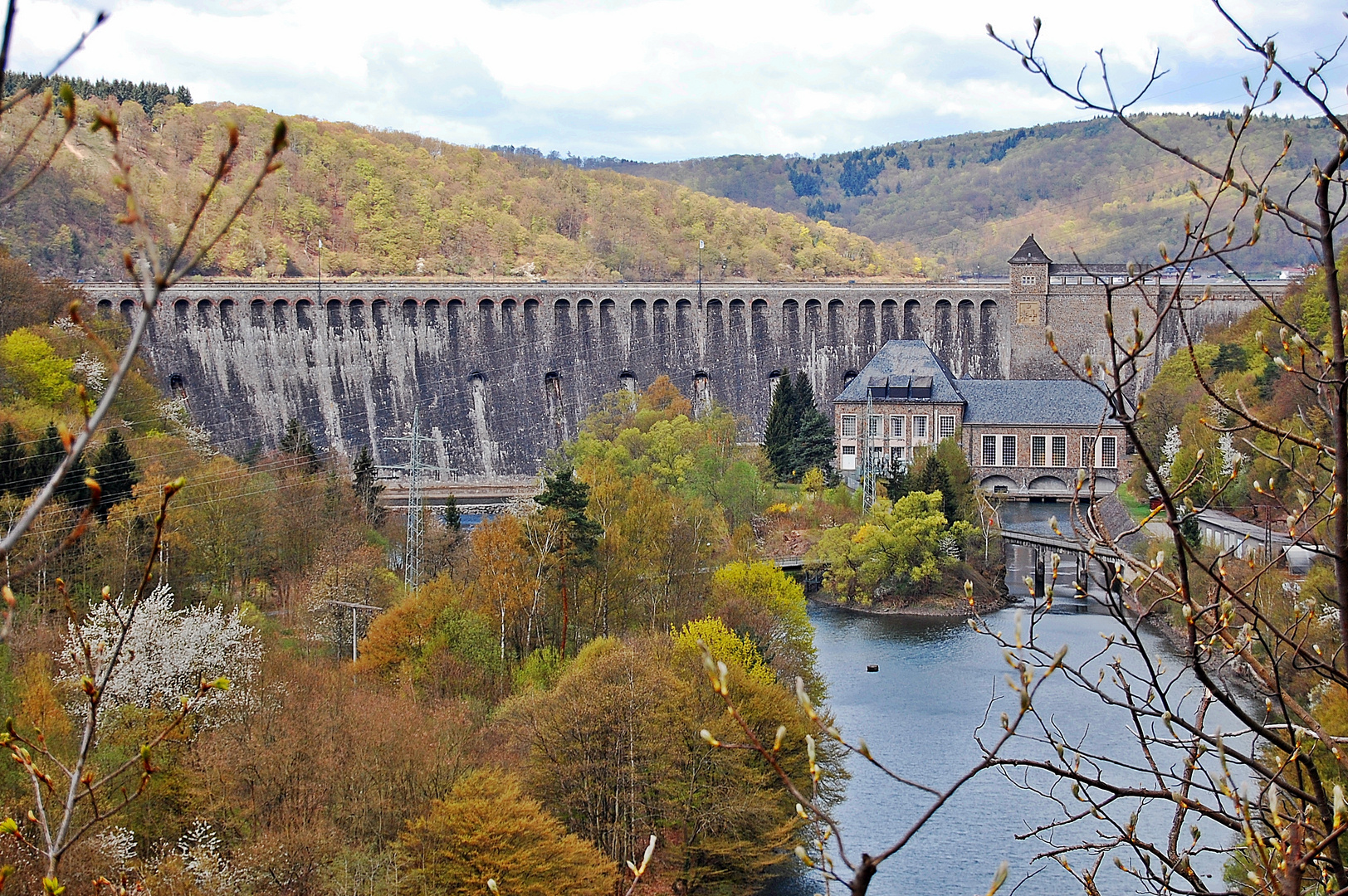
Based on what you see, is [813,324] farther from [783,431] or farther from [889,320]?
[783,431]

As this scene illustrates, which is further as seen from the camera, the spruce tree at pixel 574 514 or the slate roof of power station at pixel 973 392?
the slate roof of power station at pixel 973 392

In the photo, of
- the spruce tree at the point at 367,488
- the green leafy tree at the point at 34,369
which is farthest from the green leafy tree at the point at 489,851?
the green leafy tree at the point at 34,369

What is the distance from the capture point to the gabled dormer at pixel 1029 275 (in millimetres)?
53219

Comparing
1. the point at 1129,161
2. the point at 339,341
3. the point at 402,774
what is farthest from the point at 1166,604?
the point at 1129,161

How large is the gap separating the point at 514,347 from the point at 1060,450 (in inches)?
796

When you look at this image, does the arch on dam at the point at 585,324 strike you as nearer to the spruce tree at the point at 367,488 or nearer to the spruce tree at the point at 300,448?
the spruce tree at the point at 300,448

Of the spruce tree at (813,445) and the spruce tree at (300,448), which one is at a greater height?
the spruce tree at (300,448)

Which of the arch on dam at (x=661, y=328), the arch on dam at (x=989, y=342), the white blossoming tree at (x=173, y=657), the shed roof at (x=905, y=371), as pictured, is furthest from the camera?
the arch on dam at (x=661, y=328)

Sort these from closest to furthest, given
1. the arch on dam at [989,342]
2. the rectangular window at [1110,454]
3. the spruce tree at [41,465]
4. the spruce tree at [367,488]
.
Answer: the spruce tree at [41,465] < the spruce tree at [367,488] < the rectangular window at [1110,454] < the arch on dam at [989,342]

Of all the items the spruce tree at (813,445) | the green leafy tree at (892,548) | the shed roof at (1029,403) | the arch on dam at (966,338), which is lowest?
the green leafy tree at (892,548)

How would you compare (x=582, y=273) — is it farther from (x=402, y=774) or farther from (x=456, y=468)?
(x=402, y=774)

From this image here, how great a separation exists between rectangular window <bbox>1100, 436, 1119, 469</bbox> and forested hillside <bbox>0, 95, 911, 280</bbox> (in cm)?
3714

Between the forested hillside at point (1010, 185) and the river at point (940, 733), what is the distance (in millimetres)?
98079

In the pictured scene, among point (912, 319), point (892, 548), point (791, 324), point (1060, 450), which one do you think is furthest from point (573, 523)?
point (912, 319)
